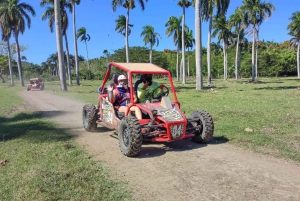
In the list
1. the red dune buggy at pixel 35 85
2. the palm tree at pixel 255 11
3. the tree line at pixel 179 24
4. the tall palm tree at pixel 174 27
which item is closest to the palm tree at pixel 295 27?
the tree line at pixel 179 24

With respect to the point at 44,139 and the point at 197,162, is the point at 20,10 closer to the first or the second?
the point at 44,139

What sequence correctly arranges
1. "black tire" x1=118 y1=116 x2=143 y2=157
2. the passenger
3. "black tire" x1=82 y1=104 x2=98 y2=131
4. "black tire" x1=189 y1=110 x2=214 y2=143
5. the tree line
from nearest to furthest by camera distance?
"black tire" x1=118 y1=116 x2=143 y2=157 < "black tire" x1=189 y1=110 x2=214 y2=143 < the passenger < "black tire" x1=82 y1=104 x2=98 y2=131 < the tree line

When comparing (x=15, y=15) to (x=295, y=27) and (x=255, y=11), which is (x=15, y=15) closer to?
(x=255, y=11)

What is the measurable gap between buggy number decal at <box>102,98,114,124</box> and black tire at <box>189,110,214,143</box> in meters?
1.97

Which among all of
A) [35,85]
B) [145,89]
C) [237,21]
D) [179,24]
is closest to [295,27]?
[237,21]

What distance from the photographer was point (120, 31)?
42875mm

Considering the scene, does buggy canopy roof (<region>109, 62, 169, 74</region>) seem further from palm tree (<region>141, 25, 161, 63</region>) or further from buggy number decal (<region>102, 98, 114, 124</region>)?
palm tree (<region>141, 25, 161, 63</region>)

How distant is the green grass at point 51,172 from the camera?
4.04m

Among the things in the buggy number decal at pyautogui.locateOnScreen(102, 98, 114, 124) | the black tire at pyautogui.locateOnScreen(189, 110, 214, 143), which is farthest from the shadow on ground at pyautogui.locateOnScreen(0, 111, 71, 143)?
the black tire at pyautogui.locateOnScreen(189, 110, 214, 143)

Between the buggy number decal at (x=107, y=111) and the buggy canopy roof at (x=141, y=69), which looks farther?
the buggy number decal at (x=107, y=111)

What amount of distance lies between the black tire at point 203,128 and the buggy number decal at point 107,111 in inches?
77.7

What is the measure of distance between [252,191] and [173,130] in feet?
6.78

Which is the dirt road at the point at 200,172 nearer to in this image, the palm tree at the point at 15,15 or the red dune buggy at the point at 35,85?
the red dune buggy at the point at 35,85

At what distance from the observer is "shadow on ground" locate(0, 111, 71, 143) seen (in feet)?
24.3
